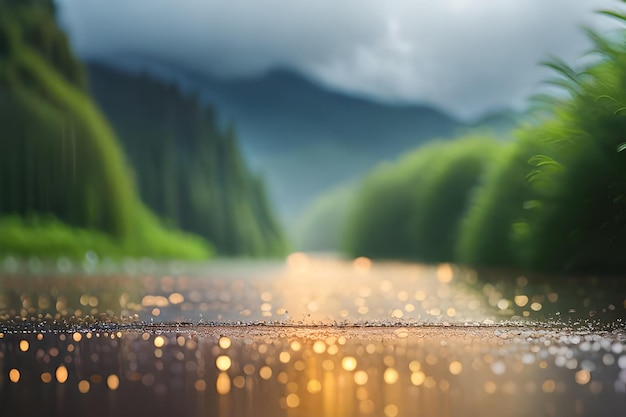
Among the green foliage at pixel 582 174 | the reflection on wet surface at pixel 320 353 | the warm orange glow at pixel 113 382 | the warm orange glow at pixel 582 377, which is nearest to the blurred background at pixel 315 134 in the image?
the green foliage at pixel 582 174

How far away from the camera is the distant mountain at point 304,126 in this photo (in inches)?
570

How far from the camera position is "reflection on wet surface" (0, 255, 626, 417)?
2.87 m

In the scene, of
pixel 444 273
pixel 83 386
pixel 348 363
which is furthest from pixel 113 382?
pixel 444 273

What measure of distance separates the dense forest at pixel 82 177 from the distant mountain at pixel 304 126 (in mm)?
2413

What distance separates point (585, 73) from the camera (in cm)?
662

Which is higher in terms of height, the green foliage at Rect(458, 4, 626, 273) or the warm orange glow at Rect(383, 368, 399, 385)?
the green foliage at Rect(458, 4, 626, 273)

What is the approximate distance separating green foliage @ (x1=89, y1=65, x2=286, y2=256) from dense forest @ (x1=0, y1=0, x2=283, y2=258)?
44mm

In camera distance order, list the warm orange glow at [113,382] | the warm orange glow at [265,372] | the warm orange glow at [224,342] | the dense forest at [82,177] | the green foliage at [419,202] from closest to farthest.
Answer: the warm orange glow at [113,382]
the warm orange glow at [265,372]
the warm orange glow at [224,342]
the green foliage at [419,202]
the dense forest at [82,177]

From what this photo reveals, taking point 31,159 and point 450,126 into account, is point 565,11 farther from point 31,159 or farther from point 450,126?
point 31,159

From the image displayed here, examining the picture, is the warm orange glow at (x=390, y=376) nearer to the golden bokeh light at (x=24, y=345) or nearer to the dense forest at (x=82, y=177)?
the golden bokeh light at (x=24, y=345)

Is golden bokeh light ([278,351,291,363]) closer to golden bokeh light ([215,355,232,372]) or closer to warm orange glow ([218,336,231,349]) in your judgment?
golden bokeh light ([215,355,232,372])

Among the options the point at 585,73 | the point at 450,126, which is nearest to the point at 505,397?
the point at 585,73

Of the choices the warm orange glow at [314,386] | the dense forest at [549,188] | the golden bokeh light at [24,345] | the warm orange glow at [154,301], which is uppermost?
the dense forest at [549,188]

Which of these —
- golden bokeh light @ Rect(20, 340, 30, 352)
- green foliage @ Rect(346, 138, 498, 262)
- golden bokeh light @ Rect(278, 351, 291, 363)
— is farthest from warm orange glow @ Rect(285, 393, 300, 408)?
green foliage @ Rect(346, 138, 498, 262)
